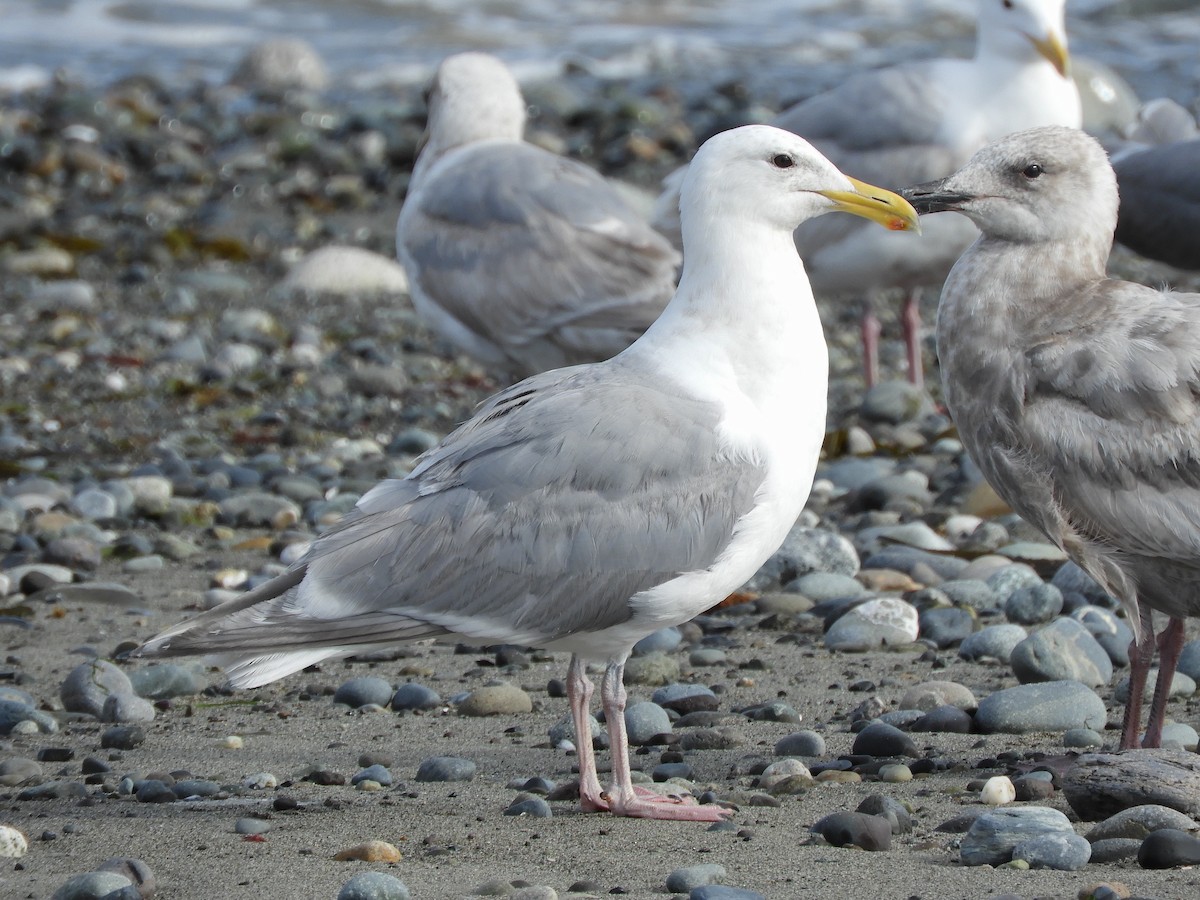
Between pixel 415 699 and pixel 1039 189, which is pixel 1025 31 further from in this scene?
pixel 415 699

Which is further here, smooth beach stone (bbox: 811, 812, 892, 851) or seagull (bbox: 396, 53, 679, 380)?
seagull (bbox: 396, 53, 679, 380)

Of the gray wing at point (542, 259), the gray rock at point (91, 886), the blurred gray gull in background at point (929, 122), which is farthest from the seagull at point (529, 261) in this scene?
the gray rock at point (91, 886)

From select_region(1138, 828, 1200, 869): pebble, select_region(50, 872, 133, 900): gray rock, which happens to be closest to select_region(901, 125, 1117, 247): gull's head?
select_region(1138, 828, 1200, 869): pebble

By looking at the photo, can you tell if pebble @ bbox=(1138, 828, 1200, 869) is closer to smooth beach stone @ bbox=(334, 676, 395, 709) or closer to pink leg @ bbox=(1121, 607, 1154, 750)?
pink leg @ bbox=(1121, 607, 1154, 750)

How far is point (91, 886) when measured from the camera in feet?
10.2

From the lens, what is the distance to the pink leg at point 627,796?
365cm

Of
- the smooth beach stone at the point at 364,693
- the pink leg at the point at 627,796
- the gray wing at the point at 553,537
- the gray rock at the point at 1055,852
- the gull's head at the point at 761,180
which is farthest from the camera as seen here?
the smooth beach stone at the point at 364,693

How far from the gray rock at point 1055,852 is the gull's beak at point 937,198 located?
1.76 m

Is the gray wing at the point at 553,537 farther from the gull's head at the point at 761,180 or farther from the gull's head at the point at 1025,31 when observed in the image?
the gull's head at the point at 1025,31

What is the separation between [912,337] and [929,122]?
1038mm

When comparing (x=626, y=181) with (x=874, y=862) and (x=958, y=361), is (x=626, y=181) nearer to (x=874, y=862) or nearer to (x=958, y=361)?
(x=958, y=361)

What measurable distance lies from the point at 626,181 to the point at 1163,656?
954cm

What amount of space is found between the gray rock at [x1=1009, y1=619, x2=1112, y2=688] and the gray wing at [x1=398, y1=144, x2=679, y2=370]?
9.01ft

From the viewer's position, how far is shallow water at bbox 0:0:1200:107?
64.3ft
